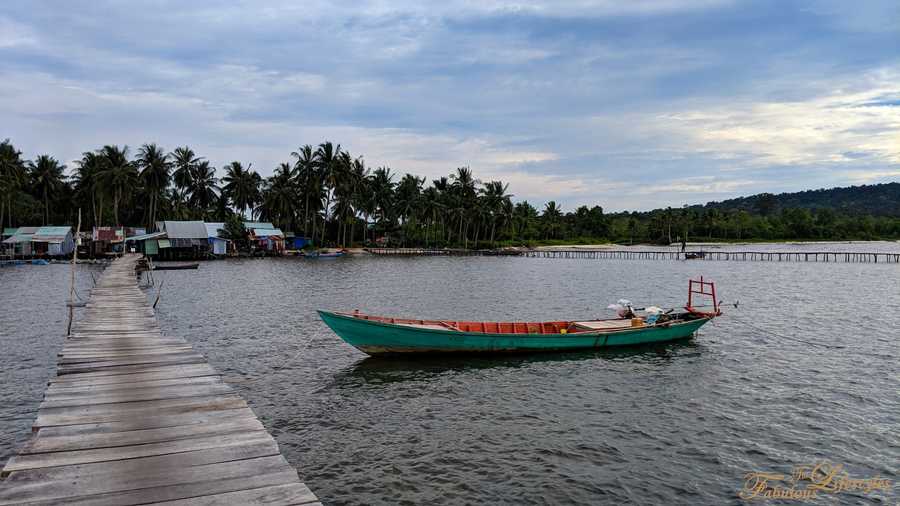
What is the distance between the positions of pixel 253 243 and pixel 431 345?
69690mm

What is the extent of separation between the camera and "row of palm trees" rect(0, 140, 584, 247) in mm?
77250

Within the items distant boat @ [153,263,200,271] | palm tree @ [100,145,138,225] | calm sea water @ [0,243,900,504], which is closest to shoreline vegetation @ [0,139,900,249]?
palm tree @ [100,145,138,225]

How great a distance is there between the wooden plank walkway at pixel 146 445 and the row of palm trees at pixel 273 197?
7467 cm

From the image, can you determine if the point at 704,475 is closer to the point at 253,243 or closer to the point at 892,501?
the point at 892,501

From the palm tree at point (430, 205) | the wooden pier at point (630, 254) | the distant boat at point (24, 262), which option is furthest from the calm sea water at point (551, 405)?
the palm tree at point (430, 205)

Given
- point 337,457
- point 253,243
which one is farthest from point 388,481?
point 253,243

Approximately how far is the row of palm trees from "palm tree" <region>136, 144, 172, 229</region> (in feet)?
0.45

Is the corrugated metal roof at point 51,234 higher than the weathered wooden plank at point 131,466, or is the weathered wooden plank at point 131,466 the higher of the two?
the corrugated metal roof at point 51,234

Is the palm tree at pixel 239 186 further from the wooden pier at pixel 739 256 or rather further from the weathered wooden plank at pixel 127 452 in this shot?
the weathered wooden plank at pixel 127 452

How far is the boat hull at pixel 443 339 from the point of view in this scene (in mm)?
17875

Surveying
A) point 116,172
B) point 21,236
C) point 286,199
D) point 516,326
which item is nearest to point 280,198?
point 286,199

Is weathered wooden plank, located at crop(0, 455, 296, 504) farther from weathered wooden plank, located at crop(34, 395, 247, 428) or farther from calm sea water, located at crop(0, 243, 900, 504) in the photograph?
calm sea water, located at crop(0, 243, 900, 504)

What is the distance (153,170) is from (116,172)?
18.4 ft

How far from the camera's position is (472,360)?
18.7 m
